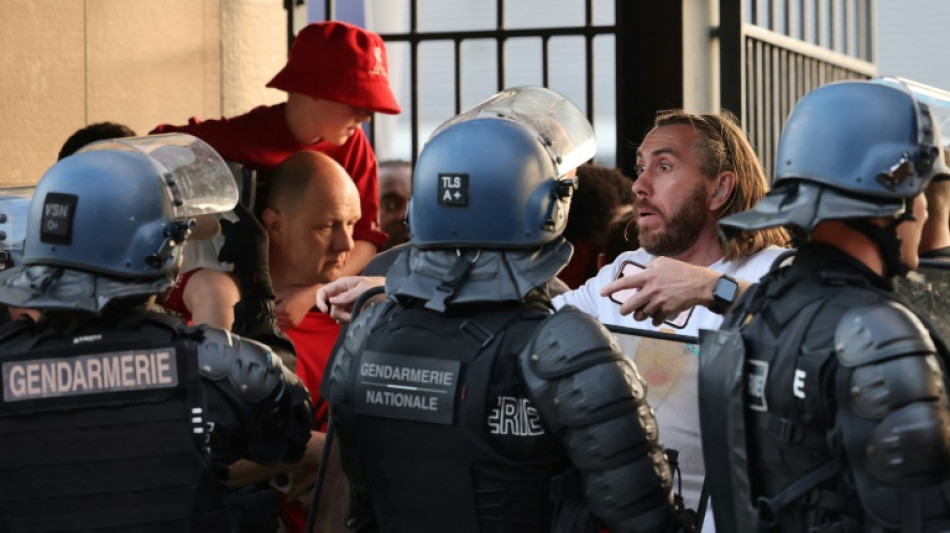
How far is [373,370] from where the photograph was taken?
2961mm

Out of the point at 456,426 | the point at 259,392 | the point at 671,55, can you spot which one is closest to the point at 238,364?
the point at 259,392

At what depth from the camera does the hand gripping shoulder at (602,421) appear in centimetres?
273

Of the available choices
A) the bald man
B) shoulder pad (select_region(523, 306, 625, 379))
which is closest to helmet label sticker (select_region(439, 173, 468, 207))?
shoulder pad (select_region(523, 306, 625, 379))

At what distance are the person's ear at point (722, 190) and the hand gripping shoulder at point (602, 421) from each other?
4.37 ft

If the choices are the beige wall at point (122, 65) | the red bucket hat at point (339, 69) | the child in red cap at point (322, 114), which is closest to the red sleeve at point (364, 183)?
the child in red cap at point (322, 114)

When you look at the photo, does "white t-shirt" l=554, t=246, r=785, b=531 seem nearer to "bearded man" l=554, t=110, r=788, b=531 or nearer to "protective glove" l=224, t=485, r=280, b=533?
"bearded man" l=554, t=110, r=788, b=531

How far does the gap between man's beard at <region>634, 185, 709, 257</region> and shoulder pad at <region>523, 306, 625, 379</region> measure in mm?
1201

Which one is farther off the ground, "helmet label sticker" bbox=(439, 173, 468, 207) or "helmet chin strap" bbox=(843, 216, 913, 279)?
"helmet label sticker" bbox=(439, 173, 468, 207)

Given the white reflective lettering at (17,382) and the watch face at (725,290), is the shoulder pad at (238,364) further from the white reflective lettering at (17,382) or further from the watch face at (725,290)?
the watch face at (725,290)

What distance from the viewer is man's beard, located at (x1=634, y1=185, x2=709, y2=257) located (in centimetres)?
399

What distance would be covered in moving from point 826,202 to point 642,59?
3.98 m

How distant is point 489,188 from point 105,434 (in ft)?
2.87

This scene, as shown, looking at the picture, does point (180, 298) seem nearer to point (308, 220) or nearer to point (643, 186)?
point (308, 220)

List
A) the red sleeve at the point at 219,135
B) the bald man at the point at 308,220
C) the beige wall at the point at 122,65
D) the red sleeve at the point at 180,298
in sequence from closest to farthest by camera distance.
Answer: the red sleeve at the point at 180,298
the bald man at the point at 308,220
the red sleeve at the point at 219,135
the beige wall at the point at 122,65
